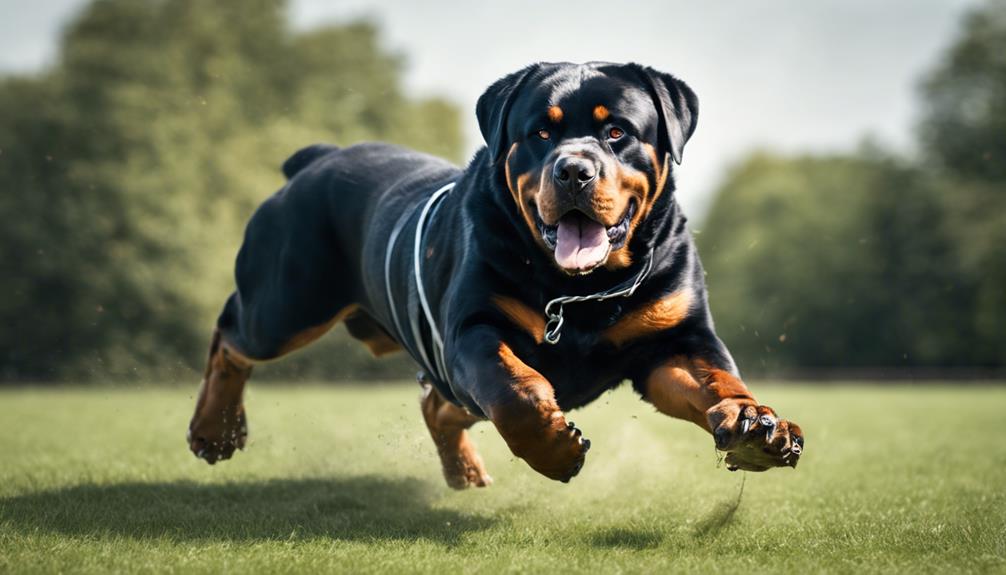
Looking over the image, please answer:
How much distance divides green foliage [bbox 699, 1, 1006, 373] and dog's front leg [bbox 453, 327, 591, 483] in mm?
25256

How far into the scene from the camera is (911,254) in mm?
36125

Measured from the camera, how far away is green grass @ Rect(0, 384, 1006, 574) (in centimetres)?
357

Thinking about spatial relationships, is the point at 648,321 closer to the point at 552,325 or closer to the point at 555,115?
the point at 552,325

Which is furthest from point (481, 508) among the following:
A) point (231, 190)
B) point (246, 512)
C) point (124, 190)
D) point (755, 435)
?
point (231, 190)

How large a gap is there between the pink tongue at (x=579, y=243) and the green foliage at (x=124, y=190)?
2187 centimetres

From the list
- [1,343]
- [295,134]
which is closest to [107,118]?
[295,134]

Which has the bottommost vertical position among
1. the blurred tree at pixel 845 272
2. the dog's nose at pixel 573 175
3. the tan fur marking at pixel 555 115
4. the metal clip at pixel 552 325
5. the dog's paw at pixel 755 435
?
the blurred tree at pixel 845 272

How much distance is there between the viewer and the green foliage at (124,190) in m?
26.0

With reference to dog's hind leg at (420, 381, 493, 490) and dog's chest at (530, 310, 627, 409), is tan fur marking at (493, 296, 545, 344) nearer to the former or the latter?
dog's chest at (530, 310, 627, 409)

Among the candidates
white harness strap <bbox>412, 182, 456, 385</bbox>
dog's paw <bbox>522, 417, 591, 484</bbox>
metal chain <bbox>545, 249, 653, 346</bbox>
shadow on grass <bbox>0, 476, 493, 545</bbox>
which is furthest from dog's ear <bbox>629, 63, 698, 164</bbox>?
shadow on grass <bbox>0, 476, 493, 545</bbox>

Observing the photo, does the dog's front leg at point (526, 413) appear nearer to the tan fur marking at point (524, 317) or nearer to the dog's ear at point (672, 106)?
the tan fur marking at point (524, 317)

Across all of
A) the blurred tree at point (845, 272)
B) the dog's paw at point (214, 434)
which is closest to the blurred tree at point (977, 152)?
the blurred tree at point (845, 272)

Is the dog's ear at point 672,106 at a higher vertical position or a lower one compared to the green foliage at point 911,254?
higher

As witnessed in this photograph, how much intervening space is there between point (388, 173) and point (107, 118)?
76.0ft
